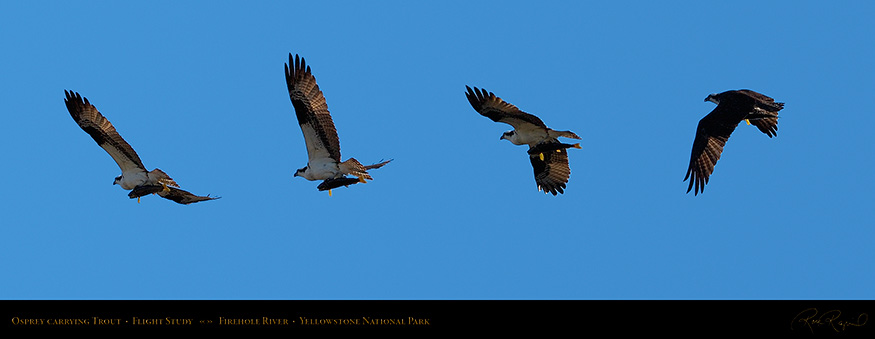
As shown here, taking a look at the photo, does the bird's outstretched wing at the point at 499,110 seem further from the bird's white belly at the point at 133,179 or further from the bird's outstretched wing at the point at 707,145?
the bird's white belly at the point at 133,179

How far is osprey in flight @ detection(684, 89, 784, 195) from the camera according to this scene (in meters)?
28.3

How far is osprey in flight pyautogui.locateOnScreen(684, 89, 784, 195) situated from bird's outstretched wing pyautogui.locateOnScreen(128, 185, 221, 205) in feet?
36.8

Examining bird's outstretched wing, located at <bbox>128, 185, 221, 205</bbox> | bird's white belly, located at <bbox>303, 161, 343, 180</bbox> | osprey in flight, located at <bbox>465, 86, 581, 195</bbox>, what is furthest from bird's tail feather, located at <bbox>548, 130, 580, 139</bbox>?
bird's outstretched wing, located at <bbox>128, 185, 221, 205</bbox>

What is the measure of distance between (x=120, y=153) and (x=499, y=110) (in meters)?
8.49

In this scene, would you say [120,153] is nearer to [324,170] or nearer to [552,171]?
[324,170]

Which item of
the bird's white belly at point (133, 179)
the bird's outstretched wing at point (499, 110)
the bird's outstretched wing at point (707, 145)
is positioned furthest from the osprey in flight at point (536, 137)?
the bird's white belly at point (133, 179)

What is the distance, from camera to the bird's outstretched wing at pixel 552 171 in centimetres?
3281
